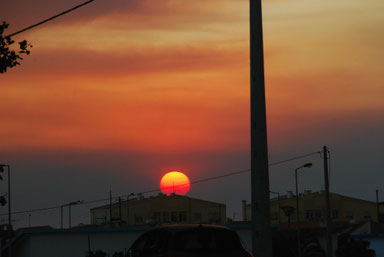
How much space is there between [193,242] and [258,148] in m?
2.84

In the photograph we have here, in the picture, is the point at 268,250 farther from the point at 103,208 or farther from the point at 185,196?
the point at 103,208

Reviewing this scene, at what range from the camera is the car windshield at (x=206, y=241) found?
58.2 feet

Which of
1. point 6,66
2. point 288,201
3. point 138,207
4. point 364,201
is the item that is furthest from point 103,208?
point 6,66

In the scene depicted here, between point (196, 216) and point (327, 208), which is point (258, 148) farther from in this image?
point (196, 216)

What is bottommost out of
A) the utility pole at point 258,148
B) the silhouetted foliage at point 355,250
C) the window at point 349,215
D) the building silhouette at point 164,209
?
the silhouetted foliage at point 355,250

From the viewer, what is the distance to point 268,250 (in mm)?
16797

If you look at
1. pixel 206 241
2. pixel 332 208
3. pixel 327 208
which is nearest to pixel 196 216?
pixel 332 208

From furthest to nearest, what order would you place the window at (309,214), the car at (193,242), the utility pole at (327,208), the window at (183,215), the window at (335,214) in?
the window at (183,215) → the window at (335,214) → the window at (309,214) → the utility pole at (327,208) → the car at (193,242)

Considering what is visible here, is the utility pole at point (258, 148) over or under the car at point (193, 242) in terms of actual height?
over

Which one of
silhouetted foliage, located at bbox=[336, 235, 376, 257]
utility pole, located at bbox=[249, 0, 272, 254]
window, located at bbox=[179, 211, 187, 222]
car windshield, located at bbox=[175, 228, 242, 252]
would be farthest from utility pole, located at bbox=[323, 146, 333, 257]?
window, located at bbox=[179, 211, 187, 222]

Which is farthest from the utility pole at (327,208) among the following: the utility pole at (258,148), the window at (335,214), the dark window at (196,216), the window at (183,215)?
the dark window at (196,216)

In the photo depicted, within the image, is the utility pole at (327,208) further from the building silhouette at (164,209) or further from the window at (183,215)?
the window at (183,215)

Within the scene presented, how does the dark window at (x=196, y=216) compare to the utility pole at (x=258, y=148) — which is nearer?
the utility pole at (x=258, y=148)

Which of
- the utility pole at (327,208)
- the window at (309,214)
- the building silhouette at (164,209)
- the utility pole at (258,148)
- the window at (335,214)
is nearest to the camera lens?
the utility pole at (258,148)
